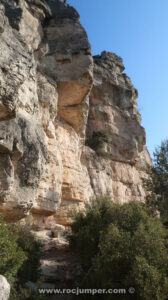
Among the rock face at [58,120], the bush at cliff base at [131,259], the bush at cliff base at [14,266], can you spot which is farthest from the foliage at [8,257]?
the bush at cliff base at [131,259]

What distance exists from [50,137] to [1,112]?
9362mm

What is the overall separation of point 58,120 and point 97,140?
6.71m

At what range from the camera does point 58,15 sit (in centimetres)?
2252

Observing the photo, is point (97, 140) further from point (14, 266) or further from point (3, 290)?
point (3, 290)

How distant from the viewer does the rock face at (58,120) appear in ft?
34.2

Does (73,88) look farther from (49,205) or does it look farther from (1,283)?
(1,283)

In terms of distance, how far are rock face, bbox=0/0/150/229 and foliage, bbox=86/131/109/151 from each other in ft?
0.30

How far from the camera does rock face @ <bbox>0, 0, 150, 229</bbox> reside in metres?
10.4

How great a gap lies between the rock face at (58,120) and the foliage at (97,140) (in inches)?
3.6

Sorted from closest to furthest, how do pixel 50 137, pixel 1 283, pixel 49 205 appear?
pixel 1 283, pixel 49 205, pixel 50 137

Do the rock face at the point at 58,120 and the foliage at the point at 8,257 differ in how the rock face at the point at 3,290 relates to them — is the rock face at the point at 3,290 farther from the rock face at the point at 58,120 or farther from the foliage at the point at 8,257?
the rock face at the point at 58,120

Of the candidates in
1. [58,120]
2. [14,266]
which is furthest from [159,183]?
[14,266]

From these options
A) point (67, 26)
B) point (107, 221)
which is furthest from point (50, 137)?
point (67, 26)

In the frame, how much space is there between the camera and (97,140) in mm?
26375
